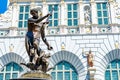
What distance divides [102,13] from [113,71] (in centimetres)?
586

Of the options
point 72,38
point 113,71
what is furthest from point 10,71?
point 113,71

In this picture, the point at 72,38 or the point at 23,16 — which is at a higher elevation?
the point at 23,16

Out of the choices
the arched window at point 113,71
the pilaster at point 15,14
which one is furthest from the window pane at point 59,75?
the pilaster at point 15,14

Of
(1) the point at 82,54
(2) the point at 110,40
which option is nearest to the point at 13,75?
(1) the point at 82,54

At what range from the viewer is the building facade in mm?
24531

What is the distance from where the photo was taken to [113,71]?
80.1 ft

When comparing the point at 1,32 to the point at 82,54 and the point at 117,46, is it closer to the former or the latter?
the point at 82,54

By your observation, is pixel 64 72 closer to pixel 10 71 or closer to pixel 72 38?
pixel 72 38

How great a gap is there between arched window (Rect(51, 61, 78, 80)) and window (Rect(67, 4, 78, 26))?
4.01 meters

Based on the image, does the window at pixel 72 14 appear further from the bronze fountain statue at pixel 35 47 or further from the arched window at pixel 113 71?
the bronze fountain statue at pixel 35 47

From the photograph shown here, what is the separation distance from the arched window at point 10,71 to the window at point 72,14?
6444 mm

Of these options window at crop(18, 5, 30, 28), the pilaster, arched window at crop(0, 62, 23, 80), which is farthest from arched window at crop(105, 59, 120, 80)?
the pilaster

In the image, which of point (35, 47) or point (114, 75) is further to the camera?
point (114, 75)

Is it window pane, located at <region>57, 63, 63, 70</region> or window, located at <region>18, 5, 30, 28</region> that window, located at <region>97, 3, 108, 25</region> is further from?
window, located at <region>18, 5, 30, 28</region>
